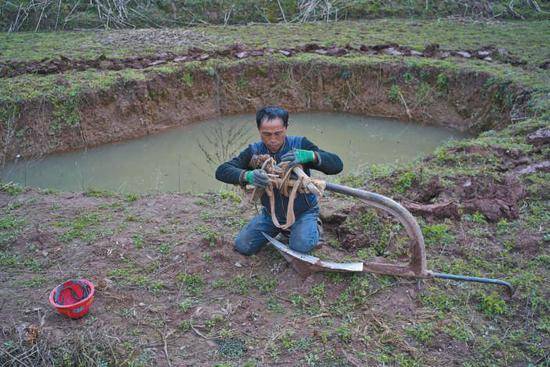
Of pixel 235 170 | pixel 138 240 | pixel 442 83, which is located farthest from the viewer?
pixel 442 83

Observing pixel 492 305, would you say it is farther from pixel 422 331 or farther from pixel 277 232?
pixel 277 232

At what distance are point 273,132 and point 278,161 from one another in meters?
0.26

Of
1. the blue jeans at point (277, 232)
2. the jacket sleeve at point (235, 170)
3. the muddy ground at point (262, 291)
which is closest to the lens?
the muddy ground at point (262, 291)

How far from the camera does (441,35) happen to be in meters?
10.2

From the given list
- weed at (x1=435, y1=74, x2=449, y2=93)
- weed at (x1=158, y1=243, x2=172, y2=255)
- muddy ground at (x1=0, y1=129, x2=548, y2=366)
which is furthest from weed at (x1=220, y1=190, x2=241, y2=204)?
weed at (x1=435, y1=74, x2=449, y2=93)

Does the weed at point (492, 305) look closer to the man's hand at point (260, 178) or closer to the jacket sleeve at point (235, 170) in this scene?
the man's hand at point (260, 178)

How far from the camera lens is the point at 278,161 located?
3578mm

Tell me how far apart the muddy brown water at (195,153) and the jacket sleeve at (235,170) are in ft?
7.60

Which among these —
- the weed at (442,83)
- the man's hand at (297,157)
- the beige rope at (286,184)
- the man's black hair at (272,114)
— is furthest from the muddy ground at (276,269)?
the weed at (442,83)

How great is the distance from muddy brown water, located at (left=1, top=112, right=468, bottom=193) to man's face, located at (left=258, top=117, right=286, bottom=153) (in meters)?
2.49

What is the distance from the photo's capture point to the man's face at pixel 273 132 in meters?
3.37

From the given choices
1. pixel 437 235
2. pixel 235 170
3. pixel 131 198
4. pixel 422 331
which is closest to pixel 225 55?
pixel 131 198

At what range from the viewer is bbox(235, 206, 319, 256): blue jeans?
3551 millimetres

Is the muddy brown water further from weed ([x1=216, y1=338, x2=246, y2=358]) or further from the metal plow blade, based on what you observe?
weed ([x1=216, y1=338, x2=246, y2=358])
